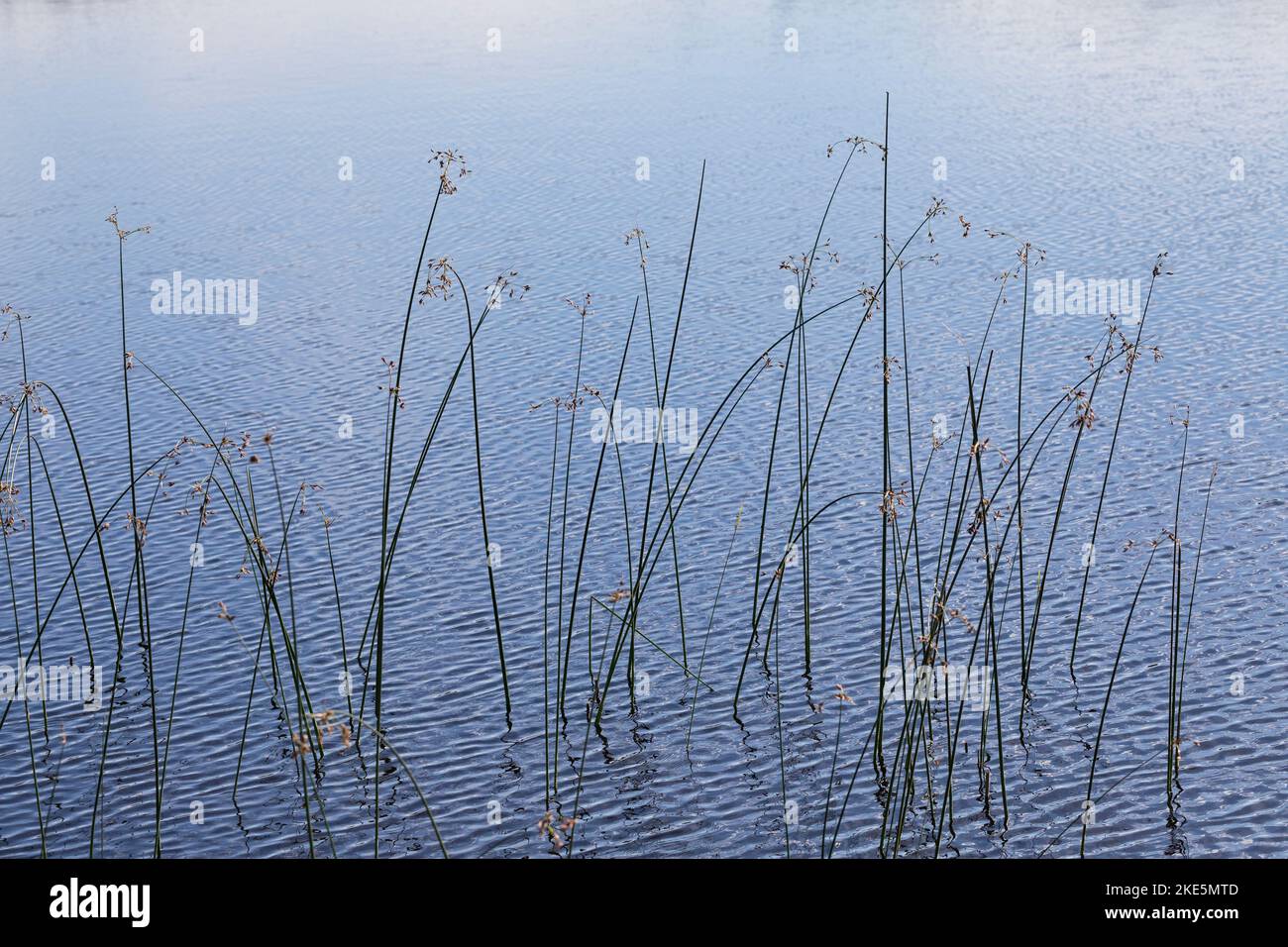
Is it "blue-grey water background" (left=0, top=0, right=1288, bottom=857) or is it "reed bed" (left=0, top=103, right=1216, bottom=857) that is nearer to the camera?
"reed bed" (left=0, top=103, right=1216, bottom=857)

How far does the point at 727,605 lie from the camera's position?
6.95 m

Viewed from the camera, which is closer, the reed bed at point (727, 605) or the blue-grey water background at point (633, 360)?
the reed bed at point (727, 605)

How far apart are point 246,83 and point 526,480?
1269cm

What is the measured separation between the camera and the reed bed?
17.4 ft

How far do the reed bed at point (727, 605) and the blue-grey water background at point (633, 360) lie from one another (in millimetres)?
A: 50

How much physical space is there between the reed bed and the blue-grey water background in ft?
0.16

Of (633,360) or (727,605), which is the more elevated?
(633,360)

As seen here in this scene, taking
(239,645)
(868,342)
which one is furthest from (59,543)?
(868,342)

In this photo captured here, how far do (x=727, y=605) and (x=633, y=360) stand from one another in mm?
3628

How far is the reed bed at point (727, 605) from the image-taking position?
5.31 meters

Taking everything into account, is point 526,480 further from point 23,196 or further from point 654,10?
point 654,10

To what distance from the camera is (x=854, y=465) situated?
8.39m

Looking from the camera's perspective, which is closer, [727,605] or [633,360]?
[727,605]

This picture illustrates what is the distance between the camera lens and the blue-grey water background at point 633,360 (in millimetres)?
5738
